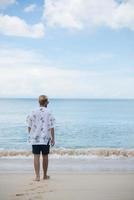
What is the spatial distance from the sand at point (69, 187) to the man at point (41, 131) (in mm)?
218

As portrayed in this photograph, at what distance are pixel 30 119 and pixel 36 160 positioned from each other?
1.23 ft

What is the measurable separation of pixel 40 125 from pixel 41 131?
56 millimetres

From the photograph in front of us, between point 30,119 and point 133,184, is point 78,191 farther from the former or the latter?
point 30,119

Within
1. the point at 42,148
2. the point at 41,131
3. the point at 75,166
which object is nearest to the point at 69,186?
the point at 42,148

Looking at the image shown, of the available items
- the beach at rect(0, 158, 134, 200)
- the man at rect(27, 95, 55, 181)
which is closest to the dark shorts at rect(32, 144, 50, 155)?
the man at rect(27, 95, 55, 181)

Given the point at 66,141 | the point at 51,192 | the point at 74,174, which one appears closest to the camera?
the point at 51,192

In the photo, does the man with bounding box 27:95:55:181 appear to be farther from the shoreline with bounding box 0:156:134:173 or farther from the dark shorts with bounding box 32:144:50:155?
the shoreline with bounding box 0:156:134:173

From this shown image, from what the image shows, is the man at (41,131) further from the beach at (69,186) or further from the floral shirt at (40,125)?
the beach at (69,186)

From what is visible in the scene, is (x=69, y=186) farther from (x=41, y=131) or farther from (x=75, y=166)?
(x=75, y=166)

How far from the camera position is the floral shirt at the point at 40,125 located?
13.6ft

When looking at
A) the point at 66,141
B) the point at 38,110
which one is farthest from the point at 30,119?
the point at 66,141

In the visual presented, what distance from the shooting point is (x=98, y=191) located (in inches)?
145

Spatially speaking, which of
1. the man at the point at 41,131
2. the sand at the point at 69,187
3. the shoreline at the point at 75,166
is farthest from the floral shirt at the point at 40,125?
the shoreline at the point at 75,166

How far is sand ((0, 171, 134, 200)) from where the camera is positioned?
350 centimetres
